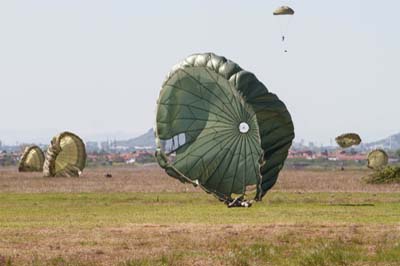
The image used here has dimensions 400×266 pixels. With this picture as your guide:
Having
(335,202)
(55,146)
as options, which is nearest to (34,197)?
(335,202)

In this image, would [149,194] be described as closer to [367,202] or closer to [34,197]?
[34,197]

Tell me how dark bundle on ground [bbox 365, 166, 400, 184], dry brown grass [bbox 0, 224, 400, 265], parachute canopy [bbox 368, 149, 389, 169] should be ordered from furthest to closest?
parachute canopy [bbox 368, 149, 389, 169], dark bundle on ground [bbox 365, 166, 400, 184], dry brown grass [bbox 0, 224, 400, 265]

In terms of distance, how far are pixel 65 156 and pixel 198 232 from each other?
68.8 meters

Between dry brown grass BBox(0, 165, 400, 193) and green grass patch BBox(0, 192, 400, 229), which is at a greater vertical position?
green grass patch BBox(0, 192, 400, 229)

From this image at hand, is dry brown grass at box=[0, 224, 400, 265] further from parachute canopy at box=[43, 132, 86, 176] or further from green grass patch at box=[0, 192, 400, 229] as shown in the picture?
parachute canopy at box=[43, 132, 86, 176]

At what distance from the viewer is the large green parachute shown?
48812mm

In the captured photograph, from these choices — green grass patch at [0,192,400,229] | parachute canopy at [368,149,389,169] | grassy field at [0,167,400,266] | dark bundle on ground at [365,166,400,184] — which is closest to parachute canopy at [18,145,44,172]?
parachute canopy at [368,149,389,169]

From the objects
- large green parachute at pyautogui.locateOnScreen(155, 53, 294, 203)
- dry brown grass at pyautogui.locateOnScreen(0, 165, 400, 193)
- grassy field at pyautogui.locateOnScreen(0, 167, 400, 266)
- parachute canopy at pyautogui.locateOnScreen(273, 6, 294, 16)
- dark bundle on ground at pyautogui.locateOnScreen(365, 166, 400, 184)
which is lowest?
dry brown grass at pyautogui.locateOnScreen(0, 165, 400, 193)

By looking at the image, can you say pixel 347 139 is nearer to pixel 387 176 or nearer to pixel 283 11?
pixel 387 176

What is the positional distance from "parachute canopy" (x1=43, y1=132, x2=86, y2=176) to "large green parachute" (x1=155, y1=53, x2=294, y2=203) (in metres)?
44.8

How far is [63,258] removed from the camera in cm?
2559

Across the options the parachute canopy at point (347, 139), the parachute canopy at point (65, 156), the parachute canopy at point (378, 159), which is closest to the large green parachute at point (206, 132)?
the parachute canopy at point (65, 156)

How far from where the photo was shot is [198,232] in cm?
3241

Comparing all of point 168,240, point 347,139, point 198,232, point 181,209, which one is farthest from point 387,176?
point 168,240
